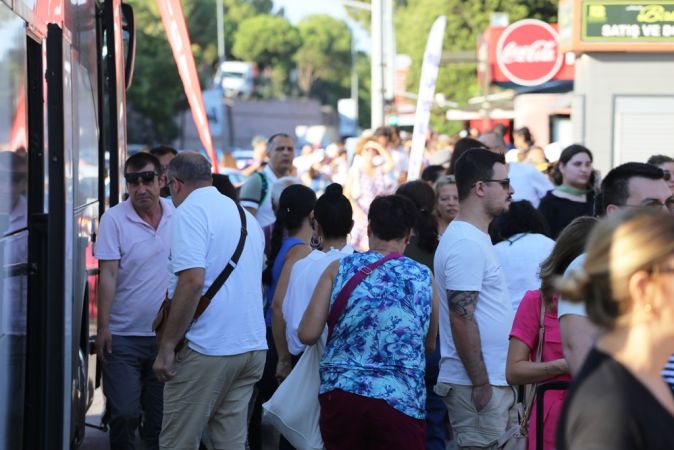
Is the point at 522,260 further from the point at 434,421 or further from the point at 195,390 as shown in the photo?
the point at 195,390

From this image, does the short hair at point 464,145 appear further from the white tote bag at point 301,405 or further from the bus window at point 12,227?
the bus window at point 12,227

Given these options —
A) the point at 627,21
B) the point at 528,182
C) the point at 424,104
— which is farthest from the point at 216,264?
the point at 627,21

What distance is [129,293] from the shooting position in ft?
25.4

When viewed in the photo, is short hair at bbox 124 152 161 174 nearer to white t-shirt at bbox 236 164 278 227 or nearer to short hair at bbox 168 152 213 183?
short hair at bbox 168 152 213 183

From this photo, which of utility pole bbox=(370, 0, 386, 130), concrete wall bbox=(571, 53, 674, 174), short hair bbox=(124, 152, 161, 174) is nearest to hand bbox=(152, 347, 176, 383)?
short hair bbox=(124, 152, 161, 174)

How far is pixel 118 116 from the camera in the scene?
946 cm

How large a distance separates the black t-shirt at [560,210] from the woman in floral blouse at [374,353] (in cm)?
446

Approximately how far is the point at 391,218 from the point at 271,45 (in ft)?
432

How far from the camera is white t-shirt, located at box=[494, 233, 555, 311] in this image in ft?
22.0

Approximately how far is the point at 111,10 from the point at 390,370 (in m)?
4.52

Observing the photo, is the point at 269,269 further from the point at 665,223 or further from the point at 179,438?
the point at 665,223

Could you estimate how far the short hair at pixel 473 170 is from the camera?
619cm

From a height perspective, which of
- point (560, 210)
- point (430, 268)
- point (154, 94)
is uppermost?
point (154, 94)

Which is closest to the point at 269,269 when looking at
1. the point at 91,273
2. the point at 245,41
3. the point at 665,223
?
the point at 91,273
